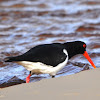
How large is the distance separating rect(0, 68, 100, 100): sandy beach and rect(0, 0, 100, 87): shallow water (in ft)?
2.40

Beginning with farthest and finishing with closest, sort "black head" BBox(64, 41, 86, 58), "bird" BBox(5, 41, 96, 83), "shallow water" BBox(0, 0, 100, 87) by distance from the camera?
"shallow water" BBox(0, 0, 100, 87)
"black head" BBox(64, 41, 86, 58)
"bird" BBox(5, 41, 96, 83)

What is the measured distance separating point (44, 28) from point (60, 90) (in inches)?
226

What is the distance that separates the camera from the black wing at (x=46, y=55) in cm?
474

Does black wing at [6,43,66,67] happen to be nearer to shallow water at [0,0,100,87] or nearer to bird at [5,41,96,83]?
bird at [5,41,96,83]

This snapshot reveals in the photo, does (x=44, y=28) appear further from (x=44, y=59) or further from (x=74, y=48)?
(x=44, y=59)

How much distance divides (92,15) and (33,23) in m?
2.51

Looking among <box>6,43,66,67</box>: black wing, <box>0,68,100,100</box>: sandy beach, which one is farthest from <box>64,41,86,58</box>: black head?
<box>0,68,100,100</box>: sandy beach

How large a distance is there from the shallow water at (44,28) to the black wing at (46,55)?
2.10ft

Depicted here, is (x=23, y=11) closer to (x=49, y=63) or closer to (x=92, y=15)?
(x=92, y=15)

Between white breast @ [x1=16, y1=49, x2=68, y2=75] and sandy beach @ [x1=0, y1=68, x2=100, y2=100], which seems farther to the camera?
white breast @ [x1=16, y1=49, x2=68, y2=75]

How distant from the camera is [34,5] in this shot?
14.1 metres

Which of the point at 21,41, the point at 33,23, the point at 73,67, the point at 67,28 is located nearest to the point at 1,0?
the point at 33,23

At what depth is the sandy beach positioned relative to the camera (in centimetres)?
404

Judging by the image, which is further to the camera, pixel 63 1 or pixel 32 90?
pixel 63 1
